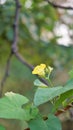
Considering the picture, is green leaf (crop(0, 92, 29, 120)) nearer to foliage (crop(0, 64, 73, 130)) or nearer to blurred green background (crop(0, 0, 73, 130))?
foliage (crop(0, 64, 73, 130))

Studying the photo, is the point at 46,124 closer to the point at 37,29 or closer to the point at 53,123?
the point at 53,123

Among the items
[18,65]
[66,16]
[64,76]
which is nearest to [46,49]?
[66,16]

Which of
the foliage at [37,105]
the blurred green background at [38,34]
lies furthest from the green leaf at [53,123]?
the blurred green background at [38,34]

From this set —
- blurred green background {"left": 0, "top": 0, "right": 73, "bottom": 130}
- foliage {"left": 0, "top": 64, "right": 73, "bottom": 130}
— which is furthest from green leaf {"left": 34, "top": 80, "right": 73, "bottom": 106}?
blurred green background {"left": 0, "top": 0, "right": 73, "bottom": 130}

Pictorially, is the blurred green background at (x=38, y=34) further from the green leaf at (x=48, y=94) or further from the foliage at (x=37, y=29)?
the green leaf at (x=48, y=94)

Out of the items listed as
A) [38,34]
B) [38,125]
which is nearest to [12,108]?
[38,125]

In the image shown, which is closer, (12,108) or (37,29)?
(12,108)

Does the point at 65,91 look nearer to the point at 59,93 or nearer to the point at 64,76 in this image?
the point at 59,93
